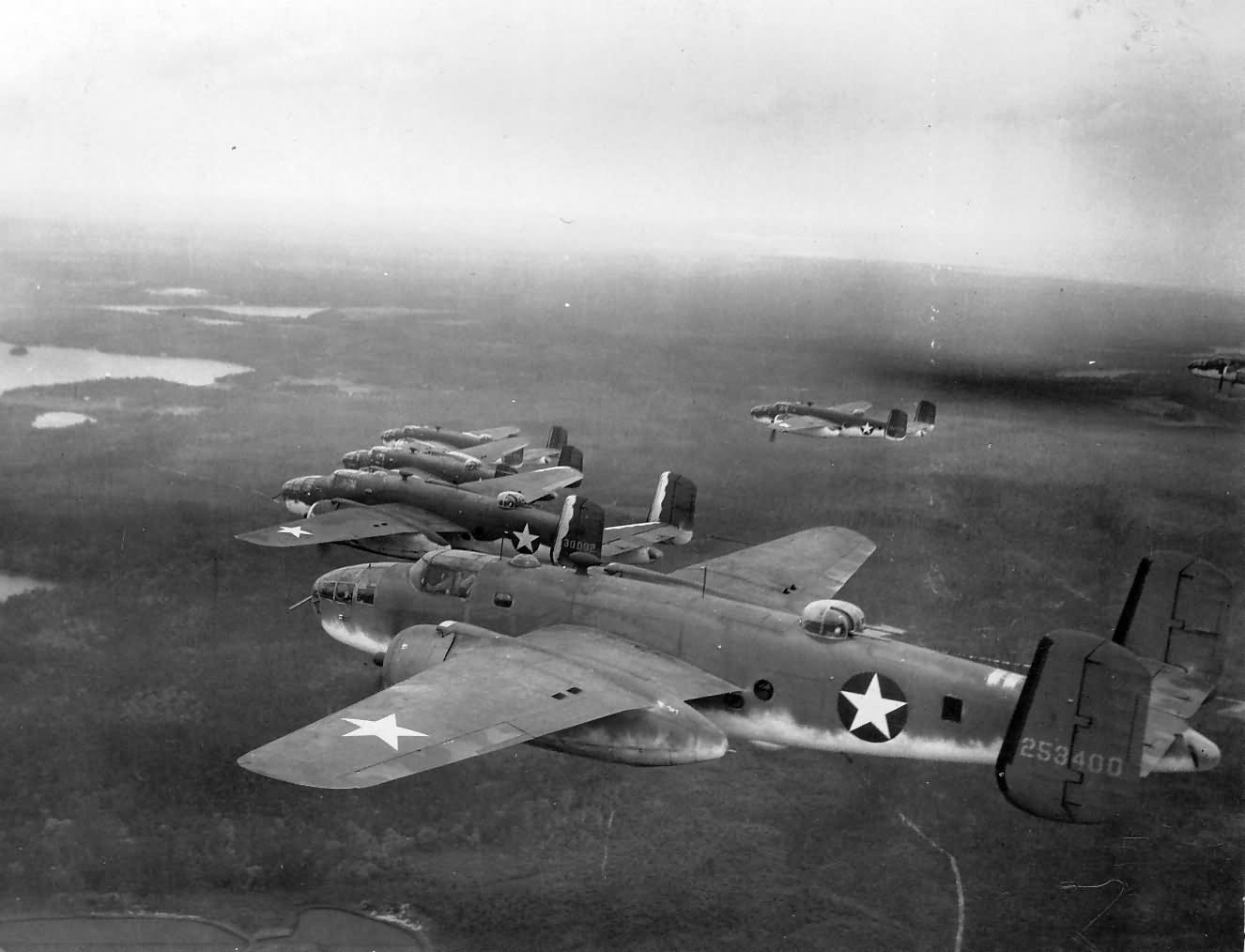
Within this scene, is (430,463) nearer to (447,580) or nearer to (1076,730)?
(447,580)

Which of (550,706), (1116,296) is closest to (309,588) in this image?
(550,706)

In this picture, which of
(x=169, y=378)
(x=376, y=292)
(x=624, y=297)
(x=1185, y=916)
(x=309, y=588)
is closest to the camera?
(x=1185, y=916)

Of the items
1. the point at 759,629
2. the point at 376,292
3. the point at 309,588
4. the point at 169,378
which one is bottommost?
the point at 309,588

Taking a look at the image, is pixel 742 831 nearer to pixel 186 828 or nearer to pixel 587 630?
pixel 587 630

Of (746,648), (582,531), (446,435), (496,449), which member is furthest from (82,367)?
(746,648)

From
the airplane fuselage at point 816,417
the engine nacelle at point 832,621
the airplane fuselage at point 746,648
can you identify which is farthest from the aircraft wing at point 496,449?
the engine nacelle at point 832,621

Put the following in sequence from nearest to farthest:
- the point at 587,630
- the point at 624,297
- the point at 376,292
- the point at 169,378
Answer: the point at 587,630 < the point at 169,378 < the point at 624,297 < the point at 376,292
